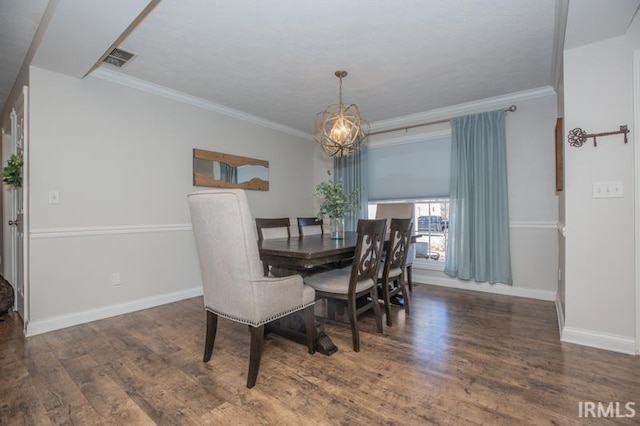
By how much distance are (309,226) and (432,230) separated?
1.96 meters

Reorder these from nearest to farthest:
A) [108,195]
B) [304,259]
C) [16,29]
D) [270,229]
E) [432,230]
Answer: [304,259]
[16,29]
[108,195]
[270,229]
[432,230]

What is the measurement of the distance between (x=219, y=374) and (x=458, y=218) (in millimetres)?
3337

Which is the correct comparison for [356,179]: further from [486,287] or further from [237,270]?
[237,270]

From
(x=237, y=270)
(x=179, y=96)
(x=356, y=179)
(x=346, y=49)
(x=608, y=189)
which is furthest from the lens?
(x=356, y=179)

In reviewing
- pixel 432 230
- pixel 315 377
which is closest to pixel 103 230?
pixel 315 377

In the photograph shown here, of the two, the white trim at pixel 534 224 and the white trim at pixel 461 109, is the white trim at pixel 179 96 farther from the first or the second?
the white trim at pixel 534 224

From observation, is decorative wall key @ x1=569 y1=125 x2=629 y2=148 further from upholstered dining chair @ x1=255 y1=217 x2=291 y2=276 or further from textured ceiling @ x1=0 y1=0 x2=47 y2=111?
textured ceiling @ x1=0 y1=0 x2=47 y2=111

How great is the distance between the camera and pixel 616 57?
2.24m

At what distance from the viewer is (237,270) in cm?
177

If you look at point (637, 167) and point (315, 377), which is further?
point (637, 167)

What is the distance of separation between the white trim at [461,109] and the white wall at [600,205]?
1.36m

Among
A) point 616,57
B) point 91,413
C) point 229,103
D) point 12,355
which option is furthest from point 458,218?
point 12,355

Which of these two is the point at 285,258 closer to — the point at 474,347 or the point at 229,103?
the point at 474,347

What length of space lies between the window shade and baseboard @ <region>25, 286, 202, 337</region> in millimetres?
3047
